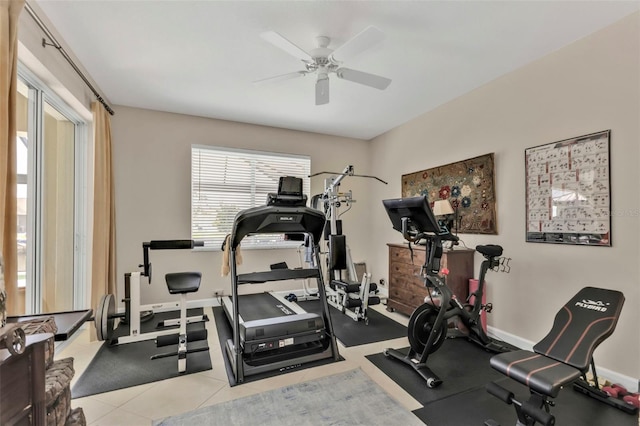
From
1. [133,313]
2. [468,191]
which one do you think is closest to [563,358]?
[468,191]

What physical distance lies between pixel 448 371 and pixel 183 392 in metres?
2.19

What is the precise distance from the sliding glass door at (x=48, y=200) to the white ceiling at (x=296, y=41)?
0.60 metres

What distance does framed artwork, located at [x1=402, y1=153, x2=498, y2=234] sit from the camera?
3.32 meters

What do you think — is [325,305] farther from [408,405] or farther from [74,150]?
[74,150]

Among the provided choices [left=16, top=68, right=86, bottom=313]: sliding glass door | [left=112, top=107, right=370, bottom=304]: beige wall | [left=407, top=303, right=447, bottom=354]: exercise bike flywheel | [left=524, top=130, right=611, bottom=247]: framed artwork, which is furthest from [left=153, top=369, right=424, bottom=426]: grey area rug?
[left=112, top=107, right=370, bottom=304]: beige wall

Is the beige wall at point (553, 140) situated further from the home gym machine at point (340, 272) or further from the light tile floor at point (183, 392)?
the light tile floor at point (183, 392)

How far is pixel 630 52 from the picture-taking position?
2258 mm

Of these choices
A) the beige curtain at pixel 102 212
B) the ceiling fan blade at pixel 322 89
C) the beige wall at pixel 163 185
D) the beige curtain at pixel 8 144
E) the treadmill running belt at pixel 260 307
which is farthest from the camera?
the beige wall at pixel 163 185

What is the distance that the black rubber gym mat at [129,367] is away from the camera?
228 centimetres

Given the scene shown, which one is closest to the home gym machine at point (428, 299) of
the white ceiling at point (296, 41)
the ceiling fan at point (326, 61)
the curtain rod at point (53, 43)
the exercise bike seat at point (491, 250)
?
the exercise bike seat at point (491, 250)

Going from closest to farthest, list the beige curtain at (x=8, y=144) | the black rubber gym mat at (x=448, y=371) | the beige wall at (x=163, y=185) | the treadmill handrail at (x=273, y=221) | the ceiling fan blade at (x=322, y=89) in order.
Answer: the beige curtain at (x=8, y=144)
the black rubber gym mat at (x=448, y=371)
the treadmill handrail at (x=273, y=221)
the ceiling fan blade at (x=322, y=89)
the beige wall at (x=163, y=185)

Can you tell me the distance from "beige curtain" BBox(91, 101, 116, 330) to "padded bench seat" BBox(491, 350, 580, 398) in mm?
3745

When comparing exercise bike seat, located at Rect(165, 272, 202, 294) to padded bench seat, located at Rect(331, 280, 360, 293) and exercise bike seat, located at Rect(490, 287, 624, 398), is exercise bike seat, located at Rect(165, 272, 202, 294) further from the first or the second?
exercise bike seat, located at Rect(490, 287, 624, 398)

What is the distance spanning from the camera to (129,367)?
2547mm
